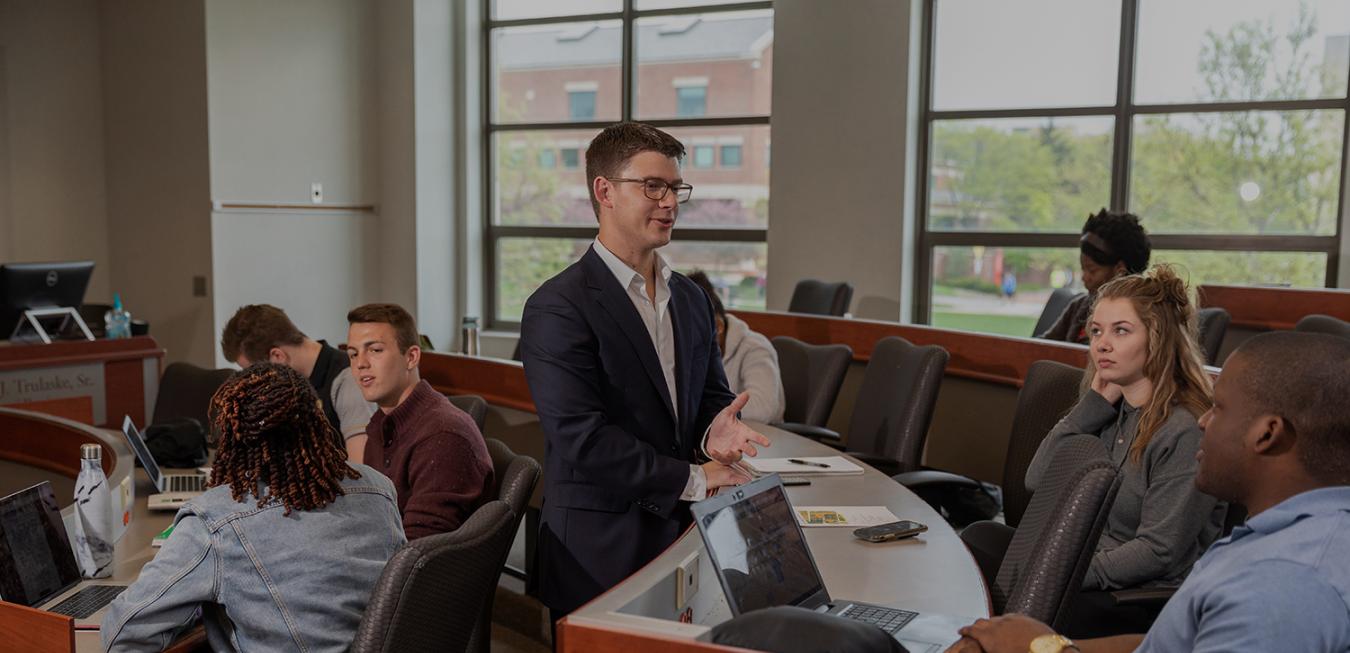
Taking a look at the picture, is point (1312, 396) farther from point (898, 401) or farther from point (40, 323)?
point (40, 323)

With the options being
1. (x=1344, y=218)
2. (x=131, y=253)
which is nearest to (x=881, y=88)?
(x=1344, y=218)

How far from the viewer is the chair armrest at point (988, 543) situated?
8.73 feet

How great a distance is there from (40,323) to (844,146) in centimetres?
507

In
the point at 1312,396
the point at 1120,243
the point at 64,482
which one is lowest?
the point at 64,482

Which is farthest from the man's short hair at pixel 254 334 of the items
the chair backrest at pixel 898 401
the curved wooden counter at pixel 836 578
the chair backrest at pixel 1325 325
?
the chair backrest at pixel 1325 325

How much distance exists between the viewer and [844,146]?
786 centimetres

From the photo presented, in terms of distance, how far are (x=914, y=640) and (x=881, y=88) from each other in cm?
652

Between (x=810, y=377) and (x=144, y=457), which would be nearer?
(x=144, y=457)

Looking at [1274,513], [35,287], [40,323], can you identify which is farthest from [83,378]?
[1274,513]

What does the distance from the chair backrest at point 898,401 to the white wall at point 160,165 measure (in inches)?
209

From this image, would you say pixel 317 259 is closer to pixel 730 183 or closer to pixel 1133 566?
pixel 730 183

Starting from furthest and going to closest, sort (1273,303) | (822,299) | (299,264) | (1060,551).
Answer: (299,264), (822,299), (1273,303), (1060,551)

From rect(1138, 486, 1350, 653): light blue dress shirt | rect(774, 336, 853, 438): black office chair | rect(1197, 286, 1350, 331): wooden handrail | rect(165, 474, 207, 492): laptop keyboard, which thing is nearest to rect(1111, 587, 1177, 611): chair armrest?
rect(1138, 486, 1350, 653): light blue dress shirt

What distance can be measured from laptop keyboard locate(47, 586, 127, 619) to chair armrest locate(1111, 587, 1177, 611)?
1.97 meters
